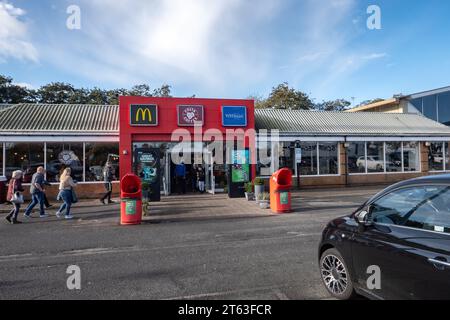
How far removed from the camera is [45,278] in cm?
507

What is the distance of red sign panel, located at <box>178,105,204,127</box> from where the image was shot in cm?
1600

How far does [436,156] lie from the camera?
70.8 ft

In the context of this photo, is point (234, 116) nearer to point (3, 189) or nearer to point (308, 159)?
point (308, 159)

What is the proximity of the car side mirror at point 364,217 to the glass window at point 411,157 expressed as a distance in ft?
64.2

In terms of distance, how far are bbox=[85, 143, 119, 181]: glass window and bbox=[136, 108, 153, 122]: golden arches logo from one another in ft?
6.15

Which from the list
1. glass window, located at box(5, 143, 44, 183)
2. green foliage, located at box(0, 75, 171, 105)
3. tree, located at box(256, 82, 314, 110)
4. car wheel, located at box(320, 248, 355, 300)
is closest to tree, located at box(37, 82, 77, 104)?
green foliage, located at box(0, 75, 171, 105)

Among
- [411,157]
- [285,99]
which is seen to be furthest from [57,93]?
[411,157]

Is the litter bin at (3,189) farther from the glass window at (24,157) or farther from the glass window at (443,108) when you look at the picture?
the glass window at (443,108)

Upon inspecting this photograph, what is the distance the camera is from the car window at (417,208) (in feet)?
9.83

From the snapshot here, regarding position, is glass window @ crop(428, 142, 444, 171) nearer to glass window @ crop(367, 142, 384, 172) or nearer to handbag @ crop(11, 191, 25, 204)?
glass window @ crop(367, 142, 384, 172)
